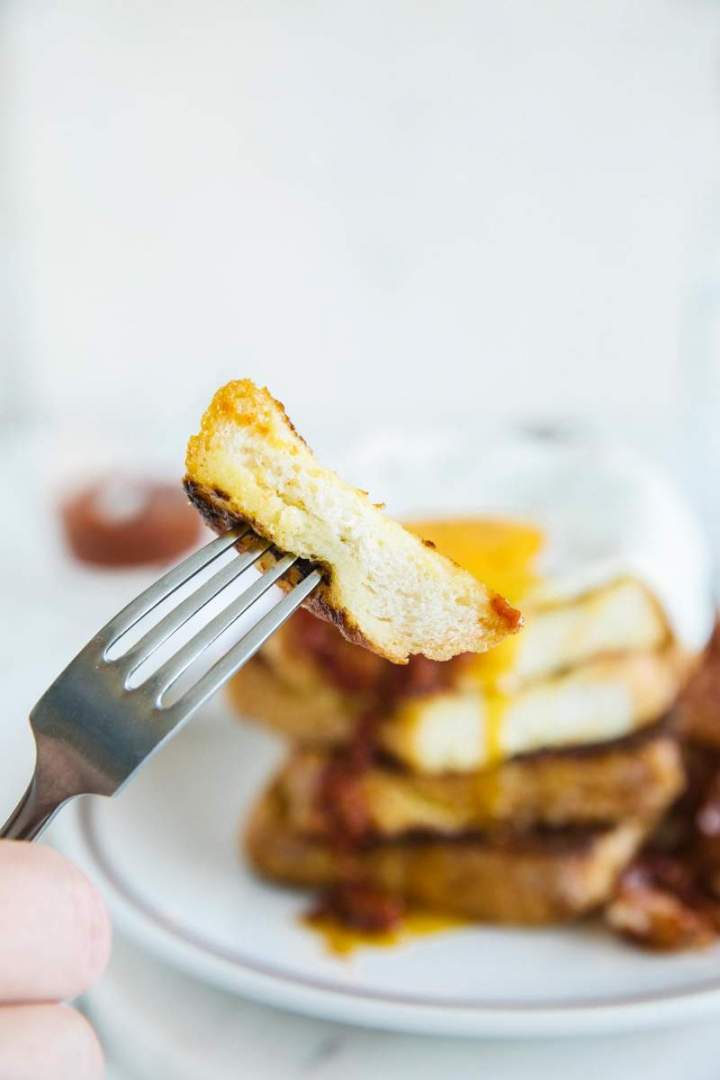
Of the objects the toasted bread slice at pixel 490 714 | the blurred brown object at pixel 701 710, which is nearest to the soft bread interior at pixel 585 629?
the toasted bread slice at pixel 490 714

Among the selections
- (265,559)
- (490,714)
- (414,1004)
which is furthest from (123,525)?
(265,559)

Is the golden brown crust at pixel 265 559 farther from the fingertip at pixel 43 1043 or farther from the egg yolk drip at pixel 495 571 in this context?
the egg yolk drip at pixel 495 571

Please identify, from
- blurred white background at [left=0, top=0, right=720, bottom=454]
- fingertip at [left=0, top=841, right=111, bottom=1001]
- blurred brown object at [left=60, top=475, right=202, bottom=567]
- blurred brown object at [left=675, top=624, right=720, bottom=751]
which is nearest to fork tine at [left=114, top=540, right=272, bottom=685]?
fingertip at [left=0, top=841, right=111, bottom=1001]

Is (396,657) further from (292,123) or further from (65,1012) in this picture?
(292,123)

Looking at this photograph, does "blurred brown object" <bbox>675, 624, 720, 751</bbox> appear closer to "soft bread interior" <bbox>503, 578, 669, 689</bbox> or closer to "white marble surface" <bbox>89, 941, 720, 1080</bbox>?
"soft bread interior" <bbox>503, 578, 669, 689</bbox>

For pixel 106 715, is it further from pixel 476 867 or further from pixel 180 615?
pixel 476 867
